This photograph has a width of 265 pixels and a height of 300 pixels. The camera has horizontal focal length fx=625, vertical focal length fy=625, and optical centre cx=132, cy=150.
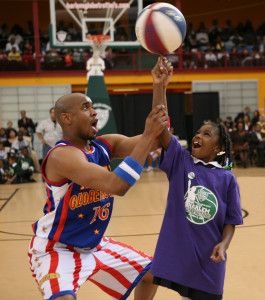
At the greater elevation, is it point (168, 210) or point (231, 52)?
point (231, 52)

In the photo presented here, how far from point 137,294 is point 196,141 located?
1.18 metres

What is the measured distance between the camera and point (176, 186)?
12.5ft

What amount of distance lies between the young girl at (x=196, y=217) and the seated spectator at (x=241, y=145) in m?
12.7

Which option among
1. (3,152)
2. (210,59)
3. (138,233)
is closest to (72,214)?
(138,233)

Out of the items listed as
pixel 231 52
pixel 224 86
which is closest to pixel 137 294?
pixel 224 86

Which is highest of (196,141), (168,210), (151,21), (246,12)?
(246,12)

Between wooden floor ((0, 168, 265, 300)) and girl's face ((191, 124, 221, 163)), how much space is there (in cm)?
169

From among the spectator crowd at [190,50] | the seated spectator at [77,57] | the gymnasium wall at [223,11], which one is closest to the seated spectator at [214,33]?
the spectator crowd at [190,50]

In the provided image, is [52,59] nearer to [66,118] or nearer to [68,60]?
[68,60]

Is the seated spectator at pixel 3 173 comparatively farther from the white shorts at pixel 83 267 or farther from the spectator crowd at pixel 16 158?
the white shorts at pixel 83 267

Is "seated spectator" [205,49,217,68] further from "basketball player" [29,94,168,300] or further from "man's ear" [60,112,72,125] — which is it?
"man's ear" [60,112,72,125]

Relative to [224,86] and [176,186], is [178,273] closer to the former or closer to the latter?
[176,186]

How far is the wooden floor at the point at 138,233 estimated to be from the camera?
5367mm

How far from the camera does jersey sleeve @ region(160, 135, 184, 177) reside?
150 inches
